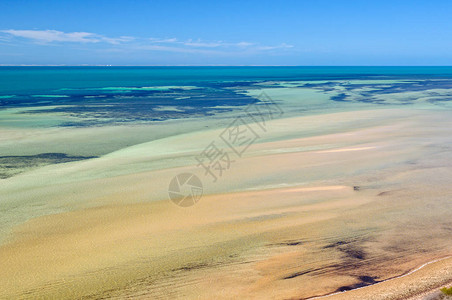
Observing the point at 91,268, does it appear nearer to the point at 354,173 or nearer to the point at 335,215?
the point at 335,215

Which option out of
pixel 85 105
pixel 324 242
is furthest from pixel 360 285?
pixel 85 105

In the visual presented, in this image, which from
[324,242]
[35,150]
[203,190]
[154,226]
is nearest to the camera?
[324,242]

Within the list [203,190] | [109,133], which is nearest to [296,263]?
[203,190]

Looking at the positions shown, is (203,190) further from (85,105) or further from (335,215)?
(85,105)

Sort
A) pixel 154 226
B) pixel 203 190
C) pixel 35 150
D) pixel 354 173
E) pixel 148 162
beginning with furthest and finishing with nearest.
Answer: pixel 35 150 < pixel 148 162 < pixel 354 173 < pixel 203 190 < pixel 154 226

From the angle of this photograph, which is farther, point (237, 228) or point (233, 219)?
point (233, 219)

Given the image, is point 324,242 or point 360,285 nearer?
point 360,285
